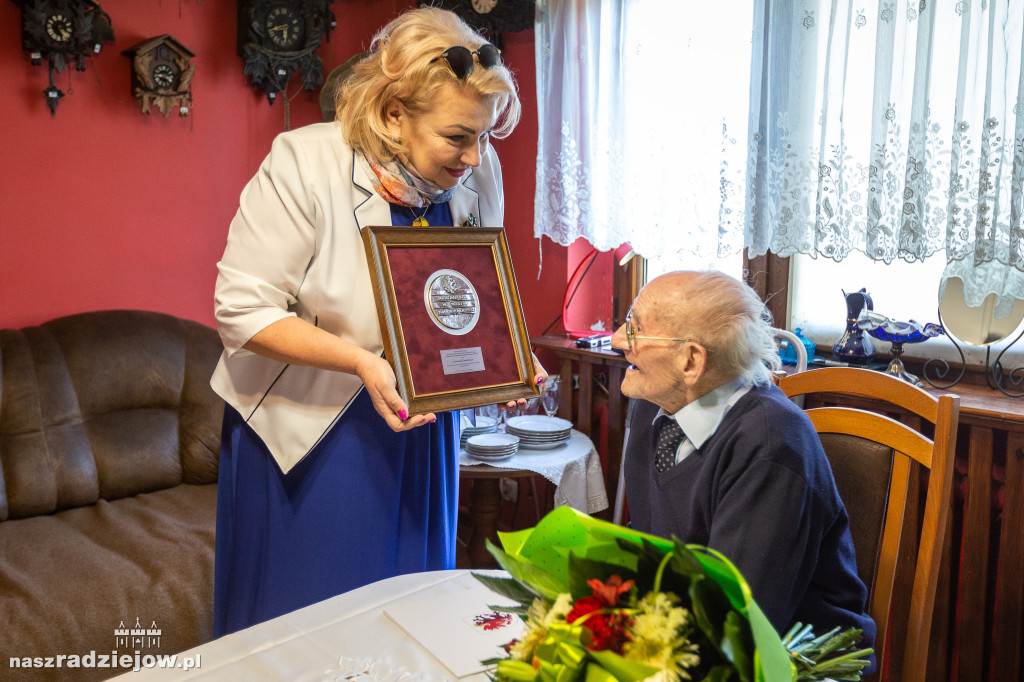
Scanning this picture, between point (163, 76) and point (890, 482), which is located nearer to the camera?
point (890, 482)

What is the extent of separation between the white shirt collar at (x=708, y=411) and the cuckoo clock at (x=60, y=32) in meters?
2.63

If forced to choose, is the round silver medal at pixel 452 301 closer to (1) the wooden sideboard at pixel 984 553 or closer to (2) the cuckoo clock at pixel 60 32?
(1) the wooden sideboard at pixel 984 553

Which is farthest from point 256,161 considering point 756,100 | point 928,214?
point 928,214

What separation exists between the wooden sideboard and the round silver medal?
4.32 ft

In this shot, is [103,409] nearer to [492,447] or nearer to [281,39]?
[492,447]

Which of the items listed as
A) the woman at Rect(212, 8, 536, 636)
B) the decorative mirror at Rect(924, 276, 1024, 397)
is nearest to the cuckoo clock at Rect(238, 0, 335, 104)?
the woman at Rect(212, 8, 536, 636)

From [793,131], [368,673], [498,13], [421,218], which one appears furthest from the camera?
[498,13]

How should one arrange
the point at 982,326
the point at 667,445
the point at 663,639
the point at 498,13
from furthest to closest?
1. the point at 498,13
2. the point at 982,326
3. the point at 667,445
4. the point at 663,639

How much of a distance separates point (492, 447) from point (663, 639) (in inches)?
78.2

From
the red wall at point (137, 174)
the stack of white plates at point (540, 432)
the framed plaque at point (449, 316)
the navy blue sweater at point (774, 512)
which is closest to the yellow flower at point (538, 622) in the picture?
the navy blue sweater at point (774, 512)

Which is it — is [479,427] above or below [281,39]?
below

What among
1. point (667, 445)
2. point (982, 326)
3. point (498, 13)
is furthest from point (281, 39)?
point (982, 326)

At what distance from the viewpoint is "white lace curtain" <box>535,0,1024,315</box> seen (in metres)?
1.99

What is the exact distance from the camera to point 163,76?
3.02 m
